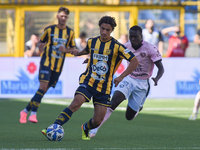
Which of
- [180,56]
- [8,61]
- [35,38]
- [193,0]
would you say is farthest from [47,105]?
[193,0]

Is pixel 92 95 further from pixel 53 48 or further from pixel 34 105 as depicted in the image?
pixel 53 48

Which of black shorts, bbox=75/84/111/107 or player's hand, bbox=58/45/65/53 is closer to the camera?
black shorts, bbox=75/84/111/107

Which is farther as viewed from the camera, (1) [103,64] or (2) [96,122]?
(2) [96,122]

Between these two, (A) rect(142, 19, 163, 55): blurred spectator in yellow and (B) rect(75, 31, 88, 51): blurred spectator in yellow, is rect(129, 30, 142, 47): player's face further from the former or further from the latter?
(B) rect(75, 31, 88, 51): blurred spectator in yellow

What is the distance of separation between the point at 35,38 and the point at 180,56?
15.3 ft

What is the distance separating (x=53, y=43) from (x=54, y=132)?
10.6 ft

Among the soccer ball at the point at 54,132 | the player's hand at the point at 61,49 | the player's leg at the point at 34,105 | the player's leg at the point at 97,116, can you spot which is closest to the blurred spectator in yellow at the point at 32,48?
the player's leg at the point at 34,105

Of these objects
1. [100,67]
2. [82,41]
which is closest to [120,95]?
[100,67]

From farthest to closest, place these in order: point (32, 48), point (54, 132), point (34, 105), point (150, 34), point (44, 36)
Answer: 1. point (32, 48)
2. point (150, 34)
3. point (44, 36)
4. point (34, 105)
5. point (54, 132)

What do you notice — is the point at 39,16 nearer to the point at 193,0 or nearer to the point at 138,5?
the point at 138,5

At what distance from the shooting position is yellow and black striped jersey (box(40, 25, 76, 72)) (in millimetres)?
8781

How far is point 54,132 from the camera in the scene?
5.88m

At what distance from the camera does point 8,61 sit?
13586 millimetres

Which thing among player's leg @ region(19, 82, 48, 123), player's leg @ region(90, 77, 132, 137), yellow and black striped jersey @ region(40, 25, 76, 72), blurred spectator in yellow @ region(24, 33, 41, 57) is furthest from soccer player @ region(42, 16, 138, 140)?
blurred spectator in yellow @ region(24, 33, 41, 57)
